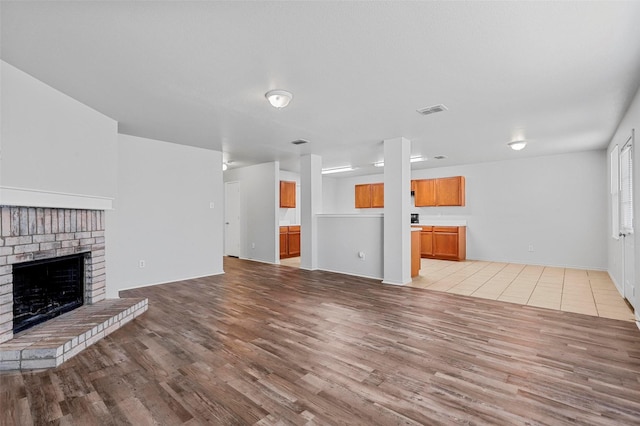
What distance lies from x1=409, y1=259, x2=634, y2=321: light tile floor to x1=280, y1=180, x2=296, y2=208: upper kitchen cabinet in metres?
3.82

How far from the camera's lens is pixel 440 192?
8.07m

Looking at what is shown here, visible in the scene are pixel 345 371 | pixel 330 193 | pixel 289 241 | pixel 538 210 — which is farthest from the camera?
pixel 330 193

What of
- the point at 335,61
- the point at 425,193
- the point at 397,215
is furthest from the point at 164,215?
the point at 425,193

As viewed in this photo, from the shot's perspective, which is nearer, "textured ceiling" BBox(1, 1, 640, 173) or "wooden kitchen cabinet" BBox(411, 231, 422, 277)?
"textured ceiling" BBox(1, 1, 640, 173)

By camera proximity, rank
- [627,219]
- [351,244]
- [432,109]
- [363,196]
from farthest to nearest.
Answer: [363,196] < [351,244] < [627,219] < [432,109]

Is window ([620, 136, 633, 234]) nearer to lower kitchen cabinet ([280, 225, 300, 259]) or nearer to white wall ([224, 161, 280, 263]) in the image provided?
white wall ([224, 161, 280, 263])

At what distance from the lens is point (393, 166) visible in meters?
5.09

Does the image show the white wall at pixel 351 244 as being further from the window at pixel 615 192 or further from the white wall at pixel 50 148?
the white wall at pixel 50 148

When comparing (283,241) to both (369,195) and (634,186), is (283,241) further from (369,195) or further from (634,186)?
(634,186)

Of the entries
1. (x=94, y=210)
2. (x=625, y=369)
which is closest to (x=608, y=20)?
(x=625, y=369)

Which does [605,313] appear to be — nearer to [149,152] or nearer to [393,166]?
[393,166]

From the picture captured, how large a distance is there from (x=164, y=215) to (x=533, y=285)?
6.10 metres

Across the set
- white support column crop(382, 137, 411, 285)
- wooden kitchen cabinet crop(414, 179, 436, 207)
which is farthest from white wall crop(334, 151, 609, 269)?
white support column crop(382, 137, 411, 285)

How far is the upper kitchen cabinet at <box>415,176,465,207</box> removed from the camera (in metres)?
7.74
